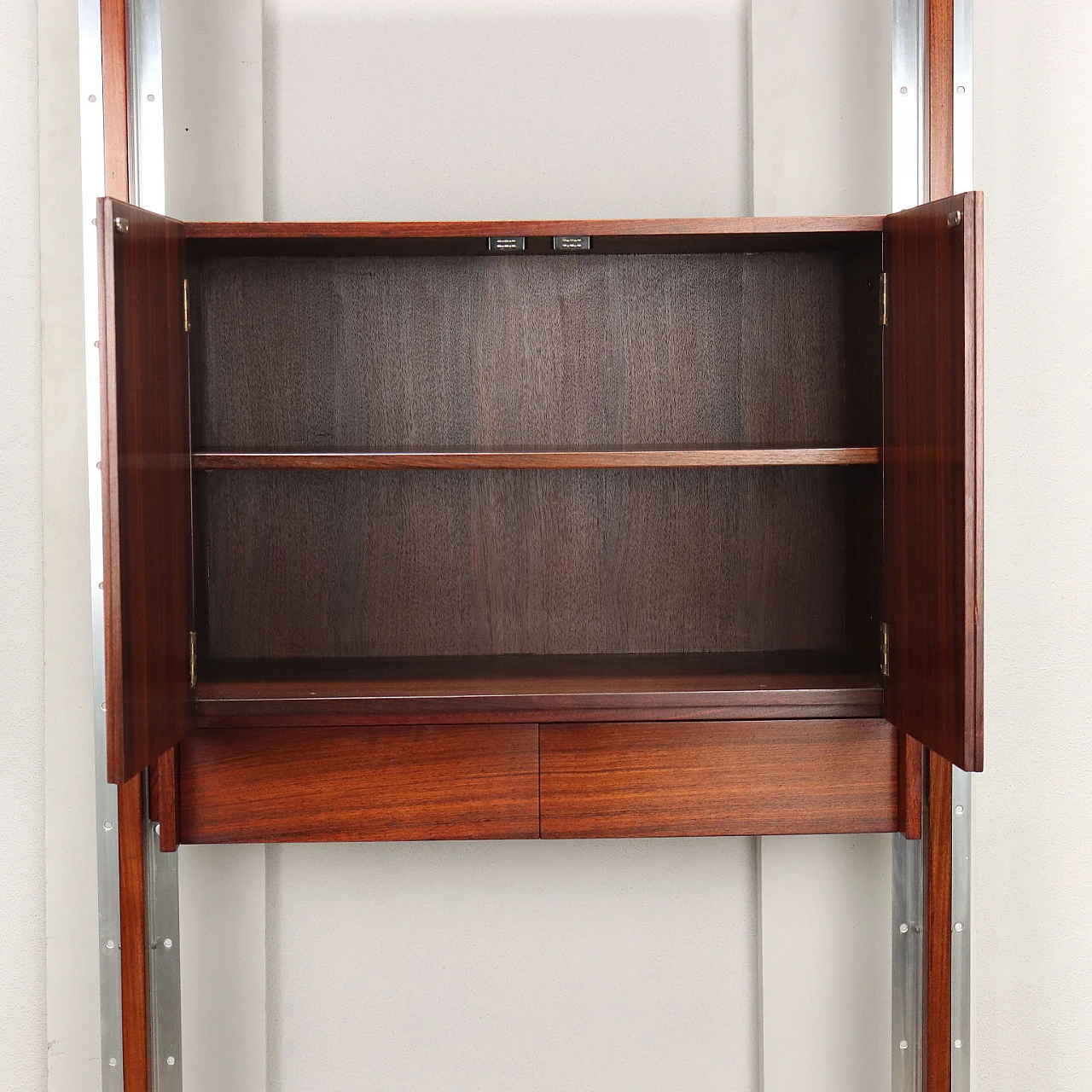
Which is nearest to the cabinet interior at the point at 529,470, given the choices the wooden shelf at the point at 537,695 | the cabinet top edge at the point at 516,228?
the wooden shelf at the point at 537,695

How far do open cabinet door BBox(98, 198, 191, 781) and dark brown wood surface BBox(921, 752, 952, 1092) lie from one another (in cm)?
111

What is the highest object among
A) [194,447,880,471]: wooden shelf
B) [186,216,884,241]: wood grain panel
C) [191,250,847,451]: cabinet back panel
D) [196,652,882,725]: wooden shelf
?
[186,216,884,241]: wood grain panel

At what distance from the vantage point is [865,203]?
1.70 meters

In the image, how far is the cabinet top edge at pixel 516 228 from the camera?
1433mm

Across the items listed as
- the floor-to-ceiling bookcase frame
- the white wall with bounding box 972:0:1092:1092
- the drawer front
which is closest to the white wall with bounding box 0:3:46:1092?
the floor-to-ceiling bookcase frame

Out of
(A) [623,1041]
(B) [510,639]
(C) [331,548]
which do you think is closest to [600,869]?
(A) [623,1041]

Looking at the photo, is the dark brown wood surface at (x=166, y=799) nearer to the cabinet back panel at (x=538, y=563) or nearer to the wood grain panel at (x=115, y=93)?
the cabinet back panel at (x=538, y=563)

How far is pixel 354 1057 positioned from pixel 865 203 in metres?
1.72

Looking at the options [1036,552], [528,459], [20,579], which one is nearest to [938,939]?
[1036,552]

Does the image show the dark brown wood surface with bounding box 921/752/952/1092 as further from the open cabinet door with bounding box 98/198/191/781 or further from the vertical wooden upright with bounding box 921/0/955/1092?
the open cabinet door with bounding box 98/198/191/781

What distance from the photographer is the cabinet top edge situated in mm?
1433

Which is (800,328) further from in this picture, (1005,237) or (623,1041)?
(623,1041)

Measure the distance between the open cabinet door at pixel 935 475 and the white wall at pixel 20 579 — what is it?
53.9 inches

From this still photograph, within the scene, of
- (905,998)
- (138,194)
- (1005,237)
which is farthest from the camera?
(1005,237)
